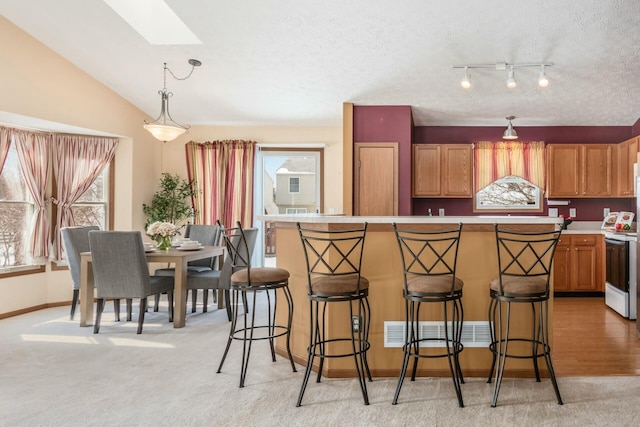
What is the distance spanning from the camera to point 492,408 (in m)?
2.53

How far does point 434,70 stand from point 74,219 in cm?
493

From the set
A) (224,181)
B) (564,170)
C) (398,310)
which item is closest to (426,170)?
(564,170)

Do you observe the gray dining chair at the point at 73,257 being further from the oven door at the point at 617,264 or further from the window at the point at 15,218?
the oven door at the point at 617,264

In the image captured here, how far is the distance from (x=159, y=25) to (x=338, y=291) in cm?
366

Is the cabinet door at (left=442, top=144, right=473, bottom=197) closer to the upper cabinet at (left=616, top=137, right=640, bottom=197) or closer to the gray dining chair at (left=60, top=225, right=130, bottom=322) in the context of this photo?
the upper cabinet at (left=616, top=137, right=640, bottom=197)

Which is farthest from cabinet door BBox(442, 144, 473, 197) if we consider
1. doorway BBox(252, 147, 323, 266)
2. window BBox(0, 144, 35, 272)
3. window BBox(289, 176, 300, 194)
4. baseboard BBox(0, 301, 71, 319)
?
window BBox(0, 144, 35, 272)

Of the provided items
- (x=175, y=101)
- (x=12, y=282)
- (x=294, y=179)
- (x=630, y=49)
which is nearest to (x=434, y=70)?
(x=630, y=49)

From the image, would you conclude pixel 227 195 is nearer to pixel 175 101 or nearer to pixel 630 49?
pixel 175 101

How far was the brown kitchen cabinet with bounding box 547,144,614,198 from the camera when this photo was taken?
6191 mm

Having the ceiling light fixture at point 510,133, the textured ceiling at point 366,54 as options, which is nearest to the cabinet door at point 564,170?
the textured ceiling at point 366,54

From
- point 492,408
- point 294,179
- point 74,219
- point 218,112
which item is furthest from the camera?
point 294,179

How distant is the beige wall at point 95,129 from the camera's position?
4555 mm

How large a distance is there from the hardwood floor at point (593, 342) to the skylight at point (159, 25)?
178 inches

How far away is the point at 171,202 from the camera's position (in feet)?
21.1
